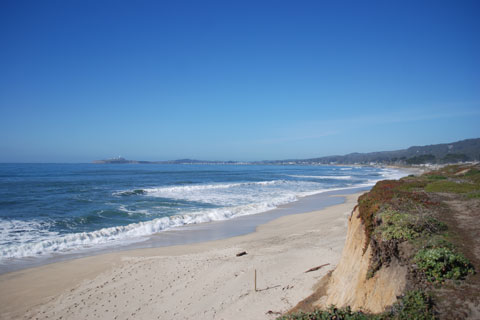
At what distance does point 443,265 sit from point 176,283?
25.5 ft

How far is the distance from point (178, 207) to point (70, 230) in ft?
31.1

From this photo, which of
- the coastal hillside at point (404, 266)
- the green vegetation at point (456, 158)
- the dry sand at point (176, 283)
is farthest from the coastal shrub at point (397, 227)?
the green vegetation at point (456, 158)

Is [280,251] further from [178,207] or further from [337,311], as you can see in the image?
[178,207]

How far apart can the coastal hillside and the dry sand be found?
5.07 ft

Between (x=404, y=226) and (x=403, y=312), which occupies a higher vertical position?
(x=404, y=226)

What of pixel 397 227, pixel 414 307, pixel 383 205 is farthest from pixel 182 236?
pixel 414 307

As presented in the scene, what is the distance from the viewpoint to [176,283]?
933cm

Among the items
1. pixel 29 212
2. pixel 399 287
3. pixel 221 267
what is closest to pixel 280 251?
pixel 221 267

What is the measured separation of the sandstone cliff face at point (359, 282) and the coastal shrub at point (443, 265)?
15.4 inches

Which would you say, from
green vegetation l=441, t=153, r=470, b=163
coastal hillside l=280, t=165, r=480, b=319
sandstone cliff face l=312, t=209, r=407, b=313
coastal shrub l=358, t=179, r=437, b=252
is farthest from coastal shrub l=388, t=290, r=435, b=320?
green vegetation l=441, t=153, r=470, b=163

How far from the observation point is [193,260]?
11375 mm

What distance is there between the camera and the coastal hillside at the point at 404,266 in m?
3.87

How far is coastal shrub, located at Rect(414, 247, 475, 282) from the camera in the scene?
13.9ft

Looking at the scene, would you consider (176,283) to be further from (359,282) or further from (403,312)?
(403,312)
